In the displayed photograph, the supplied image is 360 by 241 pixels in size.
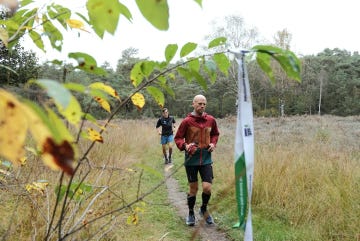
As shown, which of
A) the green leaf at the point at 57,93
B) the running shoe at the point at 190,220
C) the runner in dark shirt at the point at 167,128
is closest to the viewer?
the green leaf at the point at 57,93

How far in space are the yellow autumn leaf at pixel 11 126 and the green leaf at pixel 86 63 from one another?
51 cm

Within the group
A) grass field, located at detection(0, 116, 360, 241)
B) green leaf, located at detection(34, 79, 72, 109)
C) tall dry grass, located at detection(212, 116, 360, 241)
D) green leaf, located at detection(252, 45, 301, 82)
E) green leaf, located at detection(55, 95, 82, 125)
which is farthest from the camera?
tall dry grass, located at detection(212, 116, 360, 241)

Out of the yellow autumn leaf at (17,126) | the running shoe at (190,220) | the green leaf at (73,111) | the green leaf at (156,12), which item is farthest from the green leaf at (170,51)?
the running shoe at (190,220)

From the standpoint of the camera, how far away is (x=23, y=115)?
472 millimetres

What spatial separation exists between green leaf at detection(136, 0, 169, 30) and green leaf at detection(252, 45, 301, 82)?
0.40 metres

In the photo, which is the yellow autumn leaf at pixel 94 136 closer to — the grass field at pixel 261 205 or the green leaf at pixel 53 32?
the green leaf at pixel 53 32

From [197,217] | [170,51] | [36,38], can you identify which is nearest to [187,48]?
[170,51]

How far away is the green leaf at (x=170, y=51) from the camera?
1164 mm

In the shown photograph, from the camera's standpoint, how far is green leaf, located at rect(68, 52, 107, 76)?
3.23ft

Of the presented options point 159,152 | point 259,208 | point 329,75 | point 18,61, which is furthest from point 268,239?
point 329,75

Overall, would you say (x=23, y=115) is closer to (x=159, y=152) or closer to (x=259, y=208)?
(x=259, y=208)

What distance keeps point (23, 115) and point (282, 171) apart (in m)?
5.96

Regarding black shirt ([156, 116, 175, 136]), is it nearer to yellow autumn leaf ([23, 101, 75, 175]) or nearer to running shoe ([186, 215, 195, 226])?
running shoe ([186, 215, 195, 226])

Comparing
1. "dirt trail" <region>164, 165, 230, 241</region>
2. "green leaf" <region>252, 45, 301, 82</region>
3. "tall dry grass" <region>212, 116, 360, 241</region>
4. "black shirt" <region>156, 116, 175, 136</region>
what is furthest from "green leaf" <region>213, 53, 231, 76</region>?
"black shirt" <region>156, 116, 175, 136</region>
